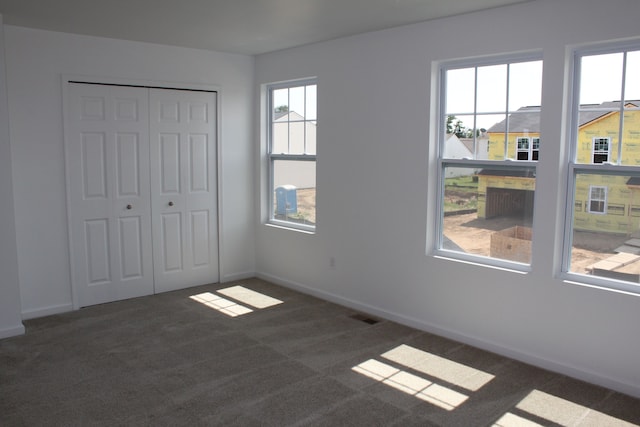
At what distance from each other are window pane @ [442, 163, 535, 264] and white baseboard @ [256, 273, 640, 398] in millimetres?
667

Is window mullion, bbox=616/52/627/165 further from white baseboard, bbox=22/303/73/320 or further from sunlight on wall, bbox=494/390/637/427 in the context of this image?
white baseboard, bbox=22/303/73/320

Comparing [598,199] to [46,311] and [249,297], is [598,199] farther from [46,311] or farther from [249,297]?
[46,311]

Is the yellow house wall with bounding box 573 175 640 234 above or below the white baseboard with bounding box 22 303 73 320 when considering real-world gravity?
above

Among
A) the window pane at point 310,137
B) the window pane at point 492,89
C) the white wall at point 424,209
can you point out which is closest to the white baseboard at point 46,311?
the white wall at point 424,209

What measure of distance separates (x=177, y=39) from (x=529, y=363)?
4.12 m

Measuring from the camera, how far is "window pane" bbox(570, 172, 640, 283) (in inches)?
130

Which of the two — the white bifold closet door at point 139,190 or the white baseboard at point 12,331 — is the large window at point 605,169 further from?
the white baseboard at point 12,331

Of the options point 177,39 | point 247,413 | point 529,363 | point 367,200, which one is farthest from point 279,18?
point 529,363

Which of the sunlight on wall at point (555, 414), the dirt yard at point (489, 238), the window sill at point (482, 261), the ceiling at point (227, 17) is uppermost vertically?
the ceiling at point (227, 17)

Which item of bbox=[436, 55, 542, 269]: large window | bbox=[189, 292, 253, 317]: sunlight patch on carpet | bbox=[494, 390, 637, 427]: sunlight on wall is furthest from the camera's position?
bbox=[189, 292, 253, 317]: sunlight patch on carpet

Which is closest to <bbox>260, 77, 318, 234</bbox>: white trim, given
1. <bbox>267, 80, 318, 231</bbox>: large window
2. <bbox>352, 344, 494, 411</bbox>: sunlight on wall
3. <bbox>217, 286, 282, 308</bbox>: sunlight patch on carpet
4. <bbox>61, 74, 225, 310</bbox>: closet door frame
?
<bbox>267, 80, 318, 231</bbox>: large window

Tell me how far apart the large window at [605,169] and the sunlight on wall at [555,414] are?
83cm

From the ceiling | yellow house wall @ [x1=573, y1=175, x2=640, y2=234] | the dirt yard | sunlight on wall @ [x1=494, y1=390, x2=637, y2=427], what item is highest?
the ceiling

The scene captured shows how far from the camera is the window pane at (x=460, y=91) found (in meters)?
4.03
